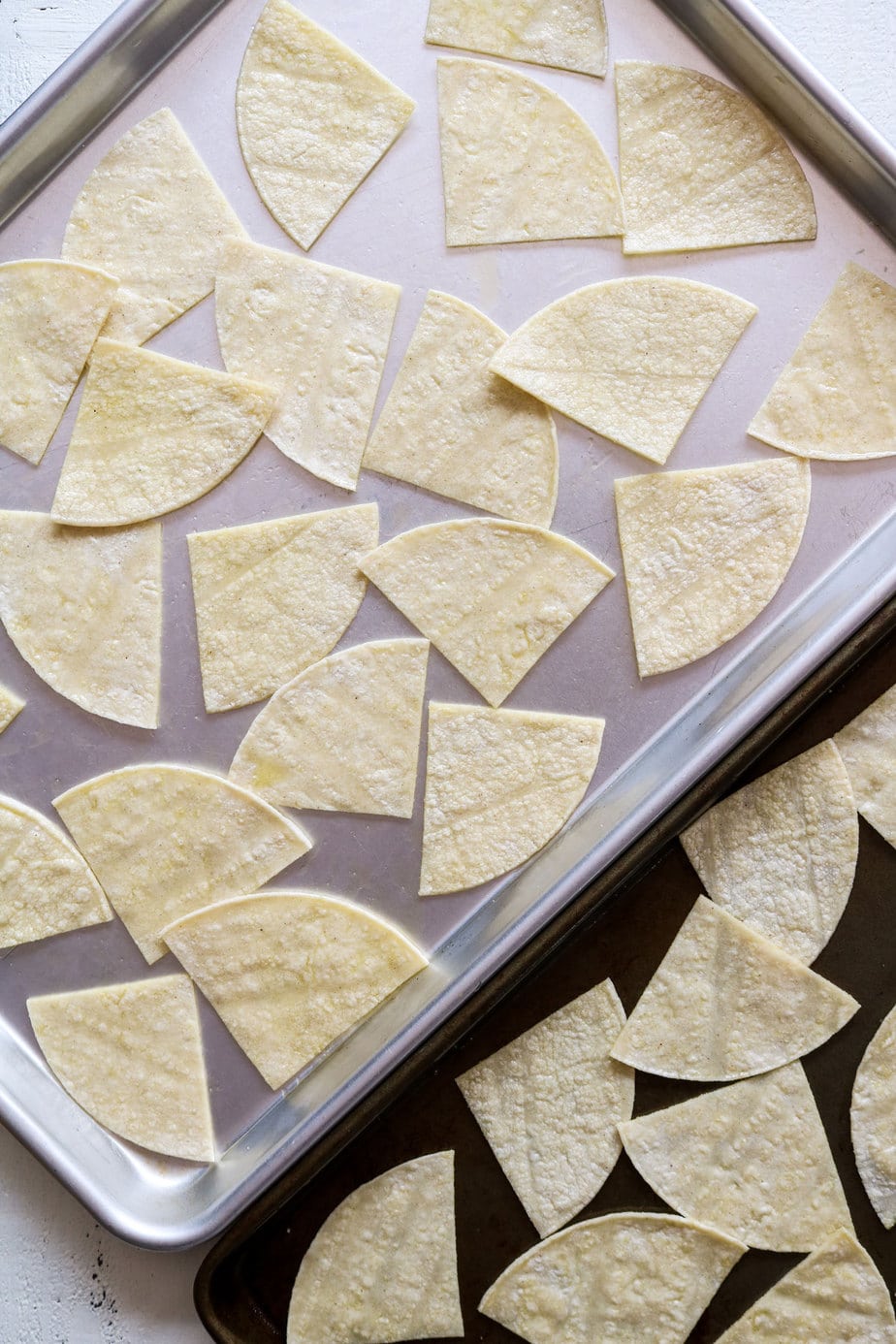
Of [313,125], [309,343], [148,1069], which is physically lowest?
[148,1069]

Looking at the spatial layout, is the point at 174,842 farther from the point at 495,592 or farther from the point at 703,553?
the point at 703,553

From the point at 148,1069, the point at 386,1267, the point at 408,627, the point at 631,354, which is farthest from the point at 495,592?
the point at 386,1267

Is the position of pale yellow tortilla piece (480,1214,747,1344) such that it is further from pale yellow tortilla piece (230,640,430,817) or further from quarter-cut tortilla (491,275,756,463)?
quarter-cut tortilla (491,275,756,463)

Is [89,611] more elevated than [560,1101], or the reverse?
[89,611]

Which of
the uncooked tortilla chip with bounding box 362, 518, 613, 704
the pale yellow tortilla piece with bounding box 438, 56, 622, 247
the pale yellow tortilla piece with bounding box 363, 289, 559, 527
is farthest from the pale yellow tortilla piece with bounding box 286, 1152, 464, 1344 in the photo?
the pale yellow tortilla piece with bounding box 438, 56, 622, 247
